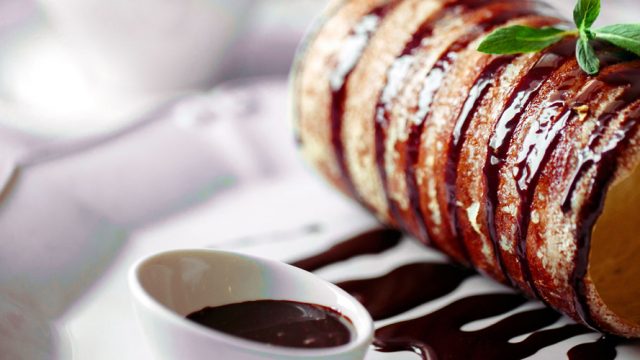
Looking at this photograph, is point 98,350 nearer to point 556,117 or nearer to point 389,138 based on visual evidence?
point 389,138

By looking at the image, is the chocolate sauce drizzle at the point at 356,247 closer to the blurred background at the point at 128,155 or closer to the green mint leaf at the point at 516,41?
the blurred background at the point at 128,155

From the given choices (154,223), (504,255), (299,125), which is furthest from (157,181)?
(504,255)

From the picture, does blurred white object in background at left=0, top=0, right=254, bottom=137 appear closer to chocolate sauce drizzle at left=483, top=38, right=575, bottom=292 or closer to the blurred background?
the blurred background

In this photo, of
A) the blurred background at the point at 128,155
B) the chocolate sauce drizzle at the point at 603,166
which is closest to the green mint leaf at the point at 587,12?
the chocolate sauce drizzle at the point at 603,166

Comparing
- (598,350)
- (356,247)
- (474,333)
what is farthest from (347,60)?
(598,350)

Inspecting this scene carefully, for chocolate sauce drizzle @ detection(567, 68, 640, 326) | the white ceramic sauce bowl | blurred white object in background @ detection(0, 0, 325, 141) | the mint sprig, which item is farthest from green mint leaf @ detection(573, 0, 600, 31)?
blurred white object in background @ detection(0, 0, 325, 141)
